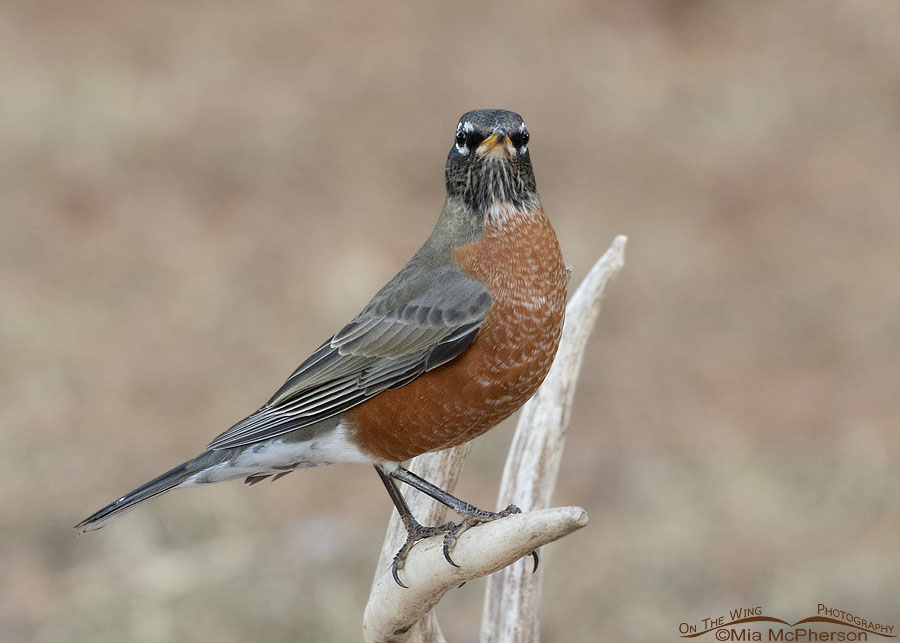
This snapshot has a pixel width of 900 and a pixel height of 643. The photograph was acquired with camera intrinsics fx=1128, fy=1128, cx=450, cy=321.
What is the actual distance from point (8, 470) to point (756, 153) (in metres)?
7.68

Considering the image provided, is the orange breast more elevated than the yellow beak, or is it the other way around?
the yellow beak

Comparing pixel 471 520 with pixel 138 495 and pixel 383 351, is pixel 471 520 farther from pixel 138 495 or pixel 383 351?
pixel 138 495

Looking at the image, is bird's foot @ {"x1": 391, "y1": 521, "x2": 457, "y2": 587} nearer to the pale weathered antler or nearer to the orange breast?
the pale weathered antler

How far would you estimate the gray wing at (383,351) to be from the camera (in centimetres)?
378

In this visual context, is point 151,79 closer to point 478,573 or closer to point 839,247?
point 839,247

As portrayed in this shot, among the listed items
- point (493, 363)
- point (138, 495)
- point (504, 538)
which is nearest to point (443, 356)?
point (493, 363)

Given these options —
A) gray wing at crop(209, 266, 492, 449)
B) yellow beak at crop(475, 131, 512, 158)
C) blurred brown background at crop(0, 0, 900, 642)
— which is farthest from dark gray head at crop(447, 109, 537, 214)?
blurred brown background at crop(0, 0, 900, 642)

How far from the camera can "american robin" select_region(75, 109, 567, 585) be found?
3697 millimetres

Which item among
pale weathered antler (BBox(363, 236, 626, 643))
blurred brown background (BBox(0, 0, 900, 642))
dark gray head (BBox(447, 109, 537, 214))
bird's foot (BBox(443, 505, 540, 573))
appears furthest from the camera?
blurred brown background (BBox(0, 0, 900, 642))

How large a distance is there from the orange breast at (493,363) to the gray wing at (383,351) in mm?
42

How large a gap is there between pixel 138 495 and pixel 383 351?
95cm

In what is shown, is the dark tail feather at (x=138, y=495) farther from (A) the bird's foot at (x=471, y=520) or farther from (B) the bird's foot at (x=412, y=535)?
(A) the bird's foot at (x=471, y=520)

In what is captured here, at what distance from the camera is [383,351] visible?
13.0ft

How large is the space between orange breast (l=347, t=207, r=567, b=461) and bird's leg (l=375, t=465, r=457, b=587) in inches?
7.6
